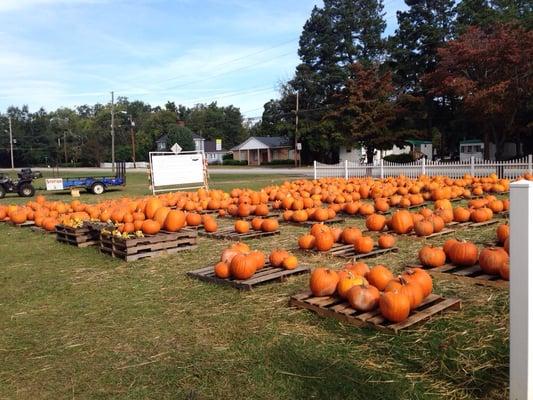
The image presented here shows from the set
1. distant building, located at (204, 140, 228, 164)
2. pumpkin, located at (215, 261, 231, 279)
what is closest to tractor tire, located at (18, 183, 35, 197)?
pumpkin, located at (215, 261, 231, 279)

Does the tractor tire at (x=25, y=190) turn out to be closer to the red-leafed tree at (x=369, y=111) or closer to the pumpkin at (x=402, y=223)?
the pumpkin at (x=402, y=223)

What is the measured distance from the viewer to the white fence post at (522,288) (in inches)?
102

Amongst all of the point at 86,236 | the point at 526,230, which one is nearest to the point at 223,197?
the point at 86,236

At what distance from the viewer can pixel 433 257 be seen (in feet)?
19.4

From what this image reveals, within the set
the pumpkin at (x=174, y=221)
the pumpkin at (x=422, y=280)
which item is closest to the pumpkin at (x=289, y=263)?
the pumpkin at (x=422, y=280)

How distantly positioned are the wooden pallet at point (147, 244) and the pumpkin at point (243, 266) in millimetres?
2352

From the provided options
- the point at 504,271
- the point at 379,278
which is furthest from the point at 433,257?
the point at 379,278

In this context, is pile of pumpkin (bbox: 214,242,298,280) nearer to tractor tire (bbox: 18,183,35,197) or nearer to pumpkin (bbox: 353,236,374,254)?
pumpkin (bbox: 353,236,374,254)

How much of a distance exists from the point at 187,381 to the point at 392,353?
1.49m

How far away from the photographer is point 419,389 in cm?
325

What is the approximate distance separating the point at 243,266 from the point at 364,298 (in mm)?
1770

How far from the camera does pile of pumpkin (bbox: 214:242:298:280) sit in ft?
19.3

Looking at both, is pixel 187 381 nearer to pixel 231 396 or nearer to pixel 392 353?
pixel 231 396

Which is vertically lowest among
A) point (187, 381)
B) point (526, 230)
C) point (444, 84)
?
point (187, 381)
